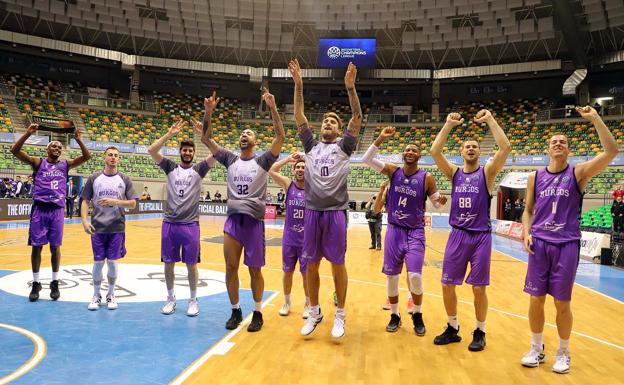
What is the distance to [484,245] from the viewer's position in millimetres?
4926

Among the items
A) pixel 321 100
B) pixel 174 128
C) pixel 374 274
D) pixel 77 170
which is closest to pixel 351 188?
pixel 321 100

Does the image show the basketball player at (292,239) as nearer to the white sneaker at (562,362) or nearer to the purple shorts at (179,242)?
the purple shorts at (179,242)

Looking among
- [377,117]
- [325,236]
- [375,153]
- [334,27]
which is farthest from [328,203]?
[377,117]

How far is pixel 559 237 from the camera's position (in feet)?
14.3

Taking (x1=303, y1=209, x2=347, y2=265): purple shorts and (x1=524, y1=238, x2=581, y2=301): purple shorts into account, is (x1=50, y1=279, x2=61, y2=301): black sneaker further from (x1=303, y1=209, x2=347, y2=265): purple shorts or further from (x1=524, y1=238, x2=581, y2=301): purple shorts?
(x1=524, y1=238, x2=581, y2=301): purple shorts

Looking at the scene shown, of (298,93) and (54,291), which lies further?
(54,291)

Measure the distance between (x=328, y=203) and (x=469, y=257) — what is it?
1670mm

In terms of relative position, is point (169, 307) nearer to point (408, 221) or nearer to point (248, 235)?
point (248, 235)

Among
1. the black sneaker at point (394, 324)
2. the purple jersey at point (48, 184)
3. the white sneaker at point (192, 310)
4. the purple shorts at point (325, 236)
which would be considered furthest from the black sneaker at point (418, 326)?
the purple jersey at point (48, 184)

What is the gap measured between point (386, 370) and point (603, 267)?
37.7 ft

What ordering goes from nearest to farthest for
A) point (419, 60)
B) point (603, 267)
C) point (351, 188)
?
point (603, 267) < point (351, 188) < point (419, 60)

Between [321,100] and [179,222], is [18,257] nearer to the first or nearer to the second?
[179,222]

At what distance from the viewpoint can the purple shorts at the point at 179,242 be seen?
5879 mm

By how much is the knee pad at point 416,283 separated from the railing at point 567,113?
96.1ft
